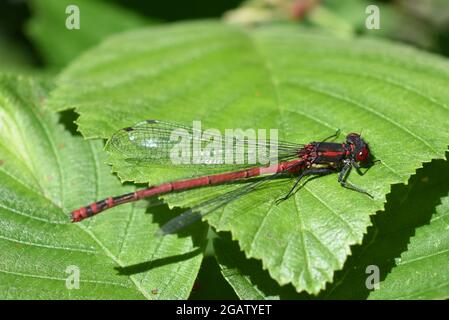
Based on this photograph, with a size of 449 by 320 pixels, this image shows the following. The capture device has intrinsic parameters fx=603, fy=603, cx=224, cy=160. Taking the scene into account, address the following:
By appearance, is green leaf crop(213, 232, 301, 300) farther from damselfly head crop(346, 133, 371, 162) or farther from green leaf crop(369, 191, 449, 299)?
damselfly head crop(346, 133, 371, 162)

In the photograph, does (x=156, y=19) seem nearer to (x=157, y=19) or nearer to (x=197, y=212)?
(x=157, y=19)

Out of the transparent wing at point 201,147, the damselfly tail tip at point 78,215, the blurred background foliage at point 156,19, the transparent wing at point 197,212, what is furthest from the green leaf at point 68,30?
the transparent wing at point 197,212

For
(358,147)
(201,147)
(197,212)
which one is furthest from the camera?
(201,147)

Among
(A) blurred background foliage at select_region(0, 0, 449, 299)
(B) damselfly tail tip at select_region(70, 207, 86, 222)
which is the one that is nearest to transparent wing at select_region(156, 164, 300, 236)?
(B) damselfly tail tip at select_region(70, 207, 86, 222)

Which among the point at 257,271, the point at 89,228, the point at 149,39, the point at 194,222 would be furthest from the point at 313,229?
the point at 149,39

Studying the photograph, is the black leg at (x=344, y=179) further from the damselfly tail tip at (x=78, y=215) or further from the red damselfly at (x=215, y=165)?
the damselfly tail tip at (x=78, y=215)

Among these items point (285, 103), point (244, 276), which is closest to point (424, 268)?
point (244, 276)
